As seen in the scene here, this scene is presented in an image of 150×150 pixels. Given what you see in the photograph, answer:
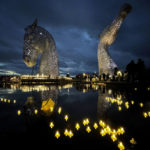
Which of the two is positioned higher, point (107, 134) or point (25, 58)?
point (25, 58)

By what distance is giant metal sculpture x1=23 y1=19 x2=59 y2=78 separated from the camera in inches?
1063

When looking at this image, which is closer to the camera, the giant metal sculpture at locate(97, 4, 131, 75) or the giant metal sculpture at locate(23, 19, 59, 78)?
the giant metal sculpture at locate(23, 19, 59, 78)

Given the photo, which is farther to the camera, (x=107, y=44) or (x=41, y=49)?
(x=107, y=44)

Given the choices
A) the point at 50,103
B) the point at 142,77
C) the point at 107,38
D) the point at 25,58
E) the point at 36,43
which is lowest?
the point at 50,103

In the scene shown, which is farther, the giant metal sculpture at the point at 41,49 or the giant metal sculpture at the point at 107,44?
the giant metal sculpture at the point at 107,44

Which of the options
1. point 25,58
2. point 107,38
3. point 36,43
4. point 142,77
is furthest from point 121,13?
point 25,58

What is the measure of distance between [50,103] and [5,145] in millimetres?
4163

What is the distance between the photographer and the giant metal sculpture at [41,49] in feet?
88.6

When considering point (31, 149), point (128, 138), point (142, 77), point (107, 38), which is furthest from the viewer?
point (107, 38)

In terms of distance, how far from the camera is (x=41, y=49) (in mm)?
28953

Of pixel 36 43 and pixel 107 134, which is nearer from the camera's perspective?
pixel 107 134

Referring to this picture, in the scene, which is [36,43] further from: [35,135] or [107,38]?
[35,135]

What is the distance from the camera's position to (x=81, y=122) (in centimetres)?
551

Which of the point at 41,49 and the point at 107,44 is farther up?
the point at 107,44
